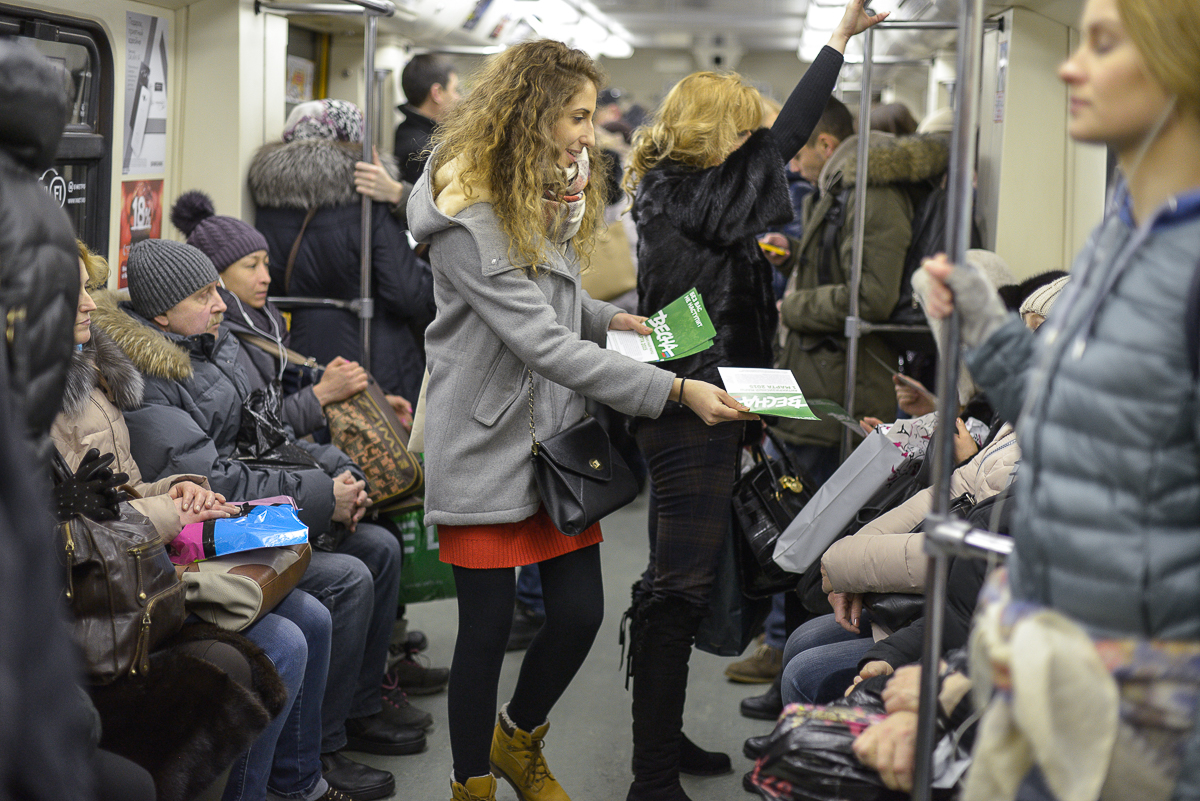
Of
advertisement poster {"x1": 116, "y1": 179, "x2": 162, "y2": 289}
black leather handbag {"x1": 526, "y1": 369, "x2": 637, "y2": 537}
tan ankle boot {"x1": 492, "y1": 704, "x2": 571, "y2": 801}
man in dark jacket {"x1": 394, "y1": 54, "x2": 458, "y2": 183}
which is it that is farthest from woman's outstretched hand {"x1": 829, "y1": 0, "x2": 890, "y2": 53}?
man in dark jacket {"x1": 394, "y1": 54, "x2": 458, "y2": 183}

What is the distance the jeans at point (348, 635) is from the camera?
3.12 m

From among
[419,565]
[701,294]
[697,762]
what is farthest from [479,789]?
[701,294]

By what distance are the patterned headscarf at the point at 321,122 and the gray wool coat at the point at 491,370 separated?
1.79 meters

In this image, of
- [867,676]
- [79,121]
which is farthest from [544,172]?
[79,121]

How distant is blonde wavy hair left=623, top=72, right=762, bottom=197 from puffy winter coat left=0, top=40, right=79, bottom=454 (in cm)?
171

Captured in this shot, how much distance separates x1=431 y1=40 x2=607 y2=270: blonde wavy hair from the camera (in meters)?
2.50

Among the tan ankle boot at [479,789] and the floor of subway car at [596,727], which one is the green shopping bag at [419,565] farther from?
the tan ankle boot at [479,789]

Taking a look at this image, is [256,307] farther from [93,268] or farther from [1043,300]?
[1043,300]

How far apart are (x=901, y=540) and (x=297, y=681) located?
1.46 m

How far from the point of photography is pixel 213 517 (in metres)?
2.67

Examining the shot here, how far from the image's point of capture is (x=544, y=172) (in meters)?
2.55

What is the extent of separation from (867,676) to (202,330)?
Result: 205 centimetres

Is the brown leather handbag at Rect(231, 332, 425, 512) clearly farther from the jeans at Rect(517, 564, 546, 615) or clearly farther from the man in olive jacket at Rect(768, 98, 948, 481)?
the man in olive jacket at Rect(768, 98, 948, 481)

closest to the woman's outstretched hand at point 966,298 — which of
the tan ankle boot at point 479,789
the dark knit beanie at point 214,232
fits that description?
the tan ankle boot at point 479,789
